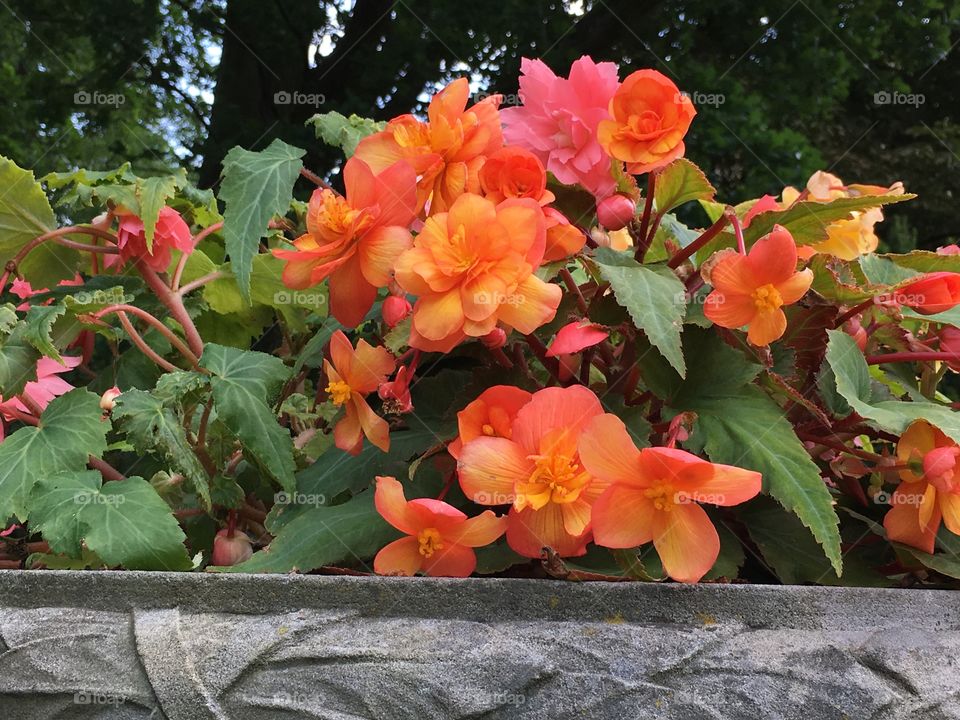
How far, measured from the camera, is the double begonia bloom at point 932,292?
0.74m

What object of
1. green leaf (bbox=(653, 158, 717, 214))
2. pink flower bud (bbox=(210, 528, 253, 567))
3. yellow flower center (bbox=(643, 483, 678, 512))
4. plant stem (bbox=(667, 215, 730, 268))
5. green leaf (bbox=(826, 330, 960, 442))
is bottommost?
pink flower bud (bbox=(210, 528, 253, 567))

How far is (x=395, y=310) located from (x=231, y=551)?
0.32 meters

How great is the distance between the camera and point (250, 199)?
84cm

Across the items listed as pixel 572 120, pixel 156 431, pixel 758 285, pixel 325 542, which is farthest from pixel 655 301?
pixel 156 431

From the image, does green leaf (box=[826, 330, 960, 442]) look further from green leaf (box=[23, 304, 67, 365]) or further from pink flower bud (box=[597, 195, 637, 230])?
green leaf (box=[23, 304, 67, 365])

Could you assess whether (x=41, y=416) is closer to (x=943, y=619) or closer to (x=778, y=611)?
(x=778, y=611)

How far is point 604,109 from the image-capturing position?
799mm

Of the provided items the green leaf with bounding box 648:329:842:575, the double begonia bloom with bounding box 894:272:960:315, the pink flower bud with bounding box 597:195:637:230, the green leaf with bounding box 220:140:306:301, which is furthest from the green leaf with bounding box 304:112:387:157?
the double begonia bloom with bounding box 894:272:960:315

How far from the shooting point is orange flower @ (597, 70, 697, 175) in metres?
0.72

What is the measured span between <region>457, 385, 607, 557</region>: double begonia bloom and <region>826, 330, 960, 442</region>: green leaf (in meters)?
0.21

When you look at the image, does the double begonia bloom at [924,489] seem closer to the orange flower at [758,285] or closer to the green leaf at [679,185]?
the orange flower at [758,285]

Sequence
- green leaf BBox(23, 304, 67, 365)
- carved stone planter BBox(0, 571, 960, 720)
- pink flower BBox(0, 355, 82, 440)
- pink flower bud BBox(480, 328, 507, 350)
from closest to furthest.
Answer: carved stone planter BBox(0, 571, 960, 720) → pink flower bud BBox(480, 328, 507, 350) → green leaf BBox(23, 304, 67, 365) → pink flower BBox(0, 355, 82, 440)

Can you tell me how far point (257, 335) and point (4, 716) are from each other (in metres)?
0.73

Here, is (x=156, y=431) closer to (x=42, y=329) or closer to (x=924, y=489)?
(x=42, y=329)
